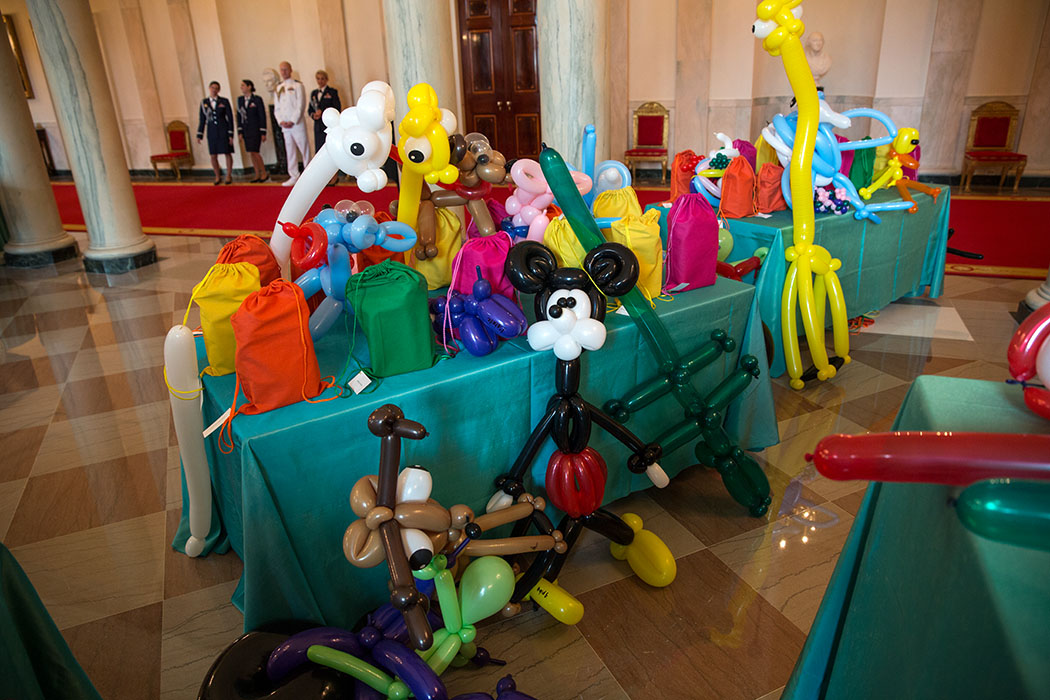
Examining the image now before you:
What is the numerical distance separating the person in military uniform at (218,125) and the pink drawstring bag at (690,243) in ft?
34.2

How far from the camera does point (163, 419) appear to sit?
333cm

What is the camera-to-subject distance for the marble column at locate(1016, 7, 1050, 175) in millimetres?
8453

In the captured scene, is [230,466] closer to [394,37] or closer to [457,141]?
[457,141]

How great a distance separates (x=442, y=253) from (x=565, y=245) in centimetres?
52

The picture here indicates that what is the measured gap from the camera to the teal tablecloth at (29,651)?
1.09 m

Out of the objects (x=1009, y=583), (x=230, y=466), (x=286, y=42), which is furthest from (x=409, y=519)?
(x=286, y=42)

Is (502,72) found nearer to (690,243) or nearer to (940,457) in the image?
(690,243)

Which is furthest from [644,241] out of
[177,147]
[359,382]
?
[177,147]

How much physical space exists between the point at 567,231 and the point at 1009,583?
5.40ft

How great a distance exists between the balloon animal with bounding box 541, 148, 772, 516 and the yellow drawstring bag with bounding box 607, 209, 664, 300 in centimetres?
16

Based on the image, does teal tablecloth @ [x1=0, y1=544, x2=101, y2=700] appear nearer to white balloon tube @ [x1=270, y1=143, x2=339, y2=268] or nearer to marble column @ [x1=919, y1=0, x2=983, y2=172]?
white balloon tube @ [x1=270, y1=143, x2=339, y2=268]

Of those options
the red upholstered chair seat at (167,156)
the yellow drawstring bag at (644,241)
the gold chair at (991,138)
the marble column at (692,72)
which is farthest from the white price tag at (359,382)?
the red upholstered chair seat at (167,156)

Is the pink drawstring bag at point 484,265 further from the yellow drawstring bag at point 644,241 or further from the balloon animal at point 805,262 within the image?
the balloon animal at point 805,262

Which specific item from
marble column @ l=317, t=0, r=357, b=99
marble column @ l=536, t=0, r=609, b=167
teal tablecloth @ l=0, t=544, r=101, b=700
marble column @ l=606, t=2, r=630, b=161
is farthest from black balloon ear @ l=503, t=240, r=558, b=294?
marble column @ l=317, t=0, r=357, b=99
